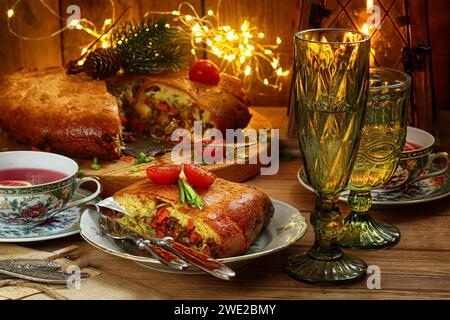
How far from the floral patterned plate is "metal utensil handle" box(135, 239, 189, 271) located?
9.3 inches

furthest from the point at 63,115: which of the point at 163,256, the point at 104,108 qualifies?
the point at 163,256

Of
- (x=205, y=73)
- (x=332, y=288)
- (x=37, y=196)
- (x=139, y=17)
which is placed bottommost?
(x=332, y=288)

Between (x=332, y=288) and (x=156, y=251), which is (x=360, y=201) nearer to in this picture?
(x=332, y=288)

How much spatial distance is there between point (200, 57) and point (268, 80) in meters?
0.22

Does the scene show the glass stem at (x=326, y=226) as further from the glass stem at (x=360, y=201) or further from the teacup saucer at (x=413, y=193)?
the teacup saucer at (x=413, y=193)

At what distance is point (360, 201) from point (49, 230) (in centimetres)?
61

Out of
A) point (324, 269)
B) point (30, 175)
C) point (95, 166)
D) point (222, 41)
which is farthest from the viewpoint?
point (222, 41)

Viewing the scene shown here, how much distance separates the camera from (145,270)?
1563 mm

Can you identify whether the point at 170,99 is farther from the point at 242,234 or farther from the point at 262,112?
the point at 242,234

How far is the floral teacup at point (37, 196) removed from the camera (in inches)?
65.5

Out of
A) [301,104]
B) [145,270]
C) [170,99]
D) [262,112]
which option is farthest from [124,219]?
[262,112]

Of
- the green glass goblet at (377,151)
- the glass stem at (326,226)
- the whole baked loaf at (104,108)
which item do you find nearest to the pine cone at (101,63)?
the whole baked loaf at (104,108)

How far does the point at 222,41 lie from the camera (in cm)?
252

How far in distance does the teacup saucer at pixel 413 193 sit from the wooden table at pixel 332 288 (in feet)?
0.12
